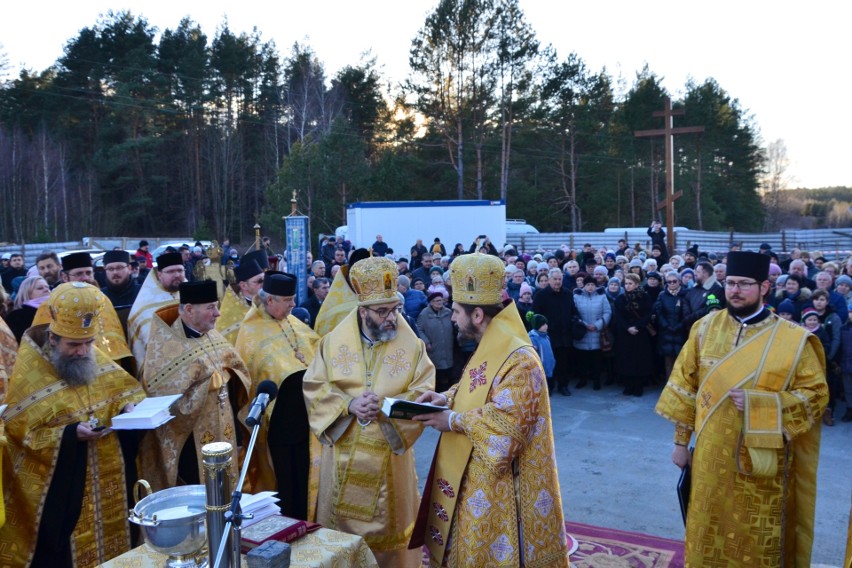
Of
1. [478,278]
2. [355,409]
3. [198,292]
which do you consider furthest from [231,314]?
[478,278]

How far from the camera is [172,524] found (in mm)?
2410

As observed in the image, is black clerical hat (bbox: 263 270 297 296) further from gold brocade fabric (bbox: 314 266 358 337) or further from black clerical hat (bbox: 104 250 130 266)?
black clerical hat (bbox: 104 250 130 266)

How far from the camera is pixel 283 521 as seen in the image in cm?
280

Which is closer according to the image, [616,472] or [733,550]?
[733,550]

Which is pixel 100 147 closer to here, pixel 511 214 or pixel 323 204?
pixel 323 204

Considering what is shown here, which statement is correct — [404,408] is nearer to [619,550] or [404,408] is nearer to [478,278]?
[478,278]

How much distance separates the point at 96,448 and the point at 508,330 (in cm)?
236

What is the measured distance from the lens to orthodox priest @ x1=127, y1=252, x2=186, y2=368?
15.1ft

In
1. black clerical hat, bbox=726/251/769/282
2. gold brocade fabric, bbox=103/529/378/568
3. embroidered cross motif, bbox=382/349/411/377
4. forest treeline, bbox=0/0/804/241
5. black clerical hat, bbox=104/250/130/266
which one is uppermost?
forest treeline, bbox=0/0/804/241

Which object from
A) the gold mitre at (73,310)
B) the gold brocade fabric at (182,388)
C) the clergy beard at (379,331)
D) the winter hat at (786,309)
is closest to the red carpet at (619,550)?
the clergy beard at (379,331)

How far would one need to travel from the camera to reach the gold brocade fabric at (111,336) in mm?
4348

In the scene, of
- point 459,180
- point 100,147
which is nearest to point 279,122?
point 100,147

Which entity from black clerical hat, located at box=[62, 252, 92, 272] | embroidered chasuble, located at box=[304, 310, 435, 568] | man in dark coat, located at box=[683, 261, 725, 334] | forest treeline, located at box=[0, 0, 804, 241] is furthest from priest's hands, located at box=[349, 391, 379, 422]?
forest treeline, located at box=[0, 0, 804, 241]

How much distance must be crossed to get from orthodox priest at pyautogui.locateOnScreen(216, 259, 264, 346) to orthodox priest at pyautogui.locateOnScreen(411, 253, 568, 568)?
7.71 feet
